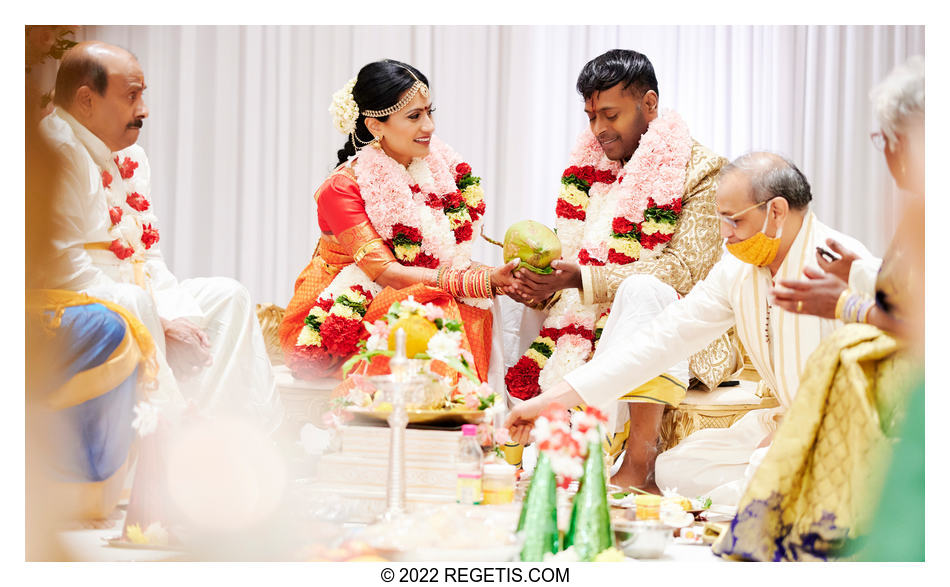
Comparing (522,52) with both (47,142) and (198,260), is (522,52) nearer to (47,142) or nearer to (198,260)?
(198,260)

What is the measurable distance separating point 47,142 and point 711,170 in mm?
2793

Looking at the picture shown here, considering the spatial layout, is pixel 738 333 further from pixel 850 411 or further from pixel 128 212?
pixel 128 212

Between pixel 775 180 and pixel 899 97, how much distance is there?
628 millimetres

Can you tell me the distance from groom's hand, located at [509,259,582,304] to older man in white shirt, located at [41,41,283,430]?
1203mm

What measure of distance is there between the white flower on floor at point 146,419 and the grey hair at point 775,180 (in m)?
2.16

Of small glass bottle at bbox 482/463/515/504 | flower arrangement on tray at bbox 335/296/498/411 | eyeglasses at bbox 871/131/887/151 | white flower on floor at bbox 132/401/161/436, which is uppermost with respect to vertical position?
eyeglasses at bbox 871/131/887/151

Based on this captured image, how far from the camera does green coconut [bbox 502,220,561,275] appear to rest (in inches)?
169

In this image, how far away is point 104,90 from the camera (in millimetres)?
3377

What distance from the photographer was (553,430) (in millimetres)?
2834

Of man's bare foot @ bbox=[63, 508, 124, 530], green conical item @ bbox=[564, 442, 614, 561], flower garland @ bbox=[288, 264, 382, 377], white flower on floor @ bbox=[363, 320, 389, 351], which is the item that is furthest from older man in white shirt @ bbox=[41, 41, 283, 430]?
green conical item @ bbox=[564, 442, 614, 561]

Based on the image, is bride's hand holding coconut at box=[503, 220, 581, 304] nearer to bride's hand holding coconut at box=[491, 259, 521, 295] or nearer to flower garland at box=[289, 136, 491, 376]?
bride's hand holding coconut at box=[491, 259, 521, 295]

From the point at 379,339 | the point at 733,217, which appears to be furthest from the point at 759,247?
the point at 379,339
